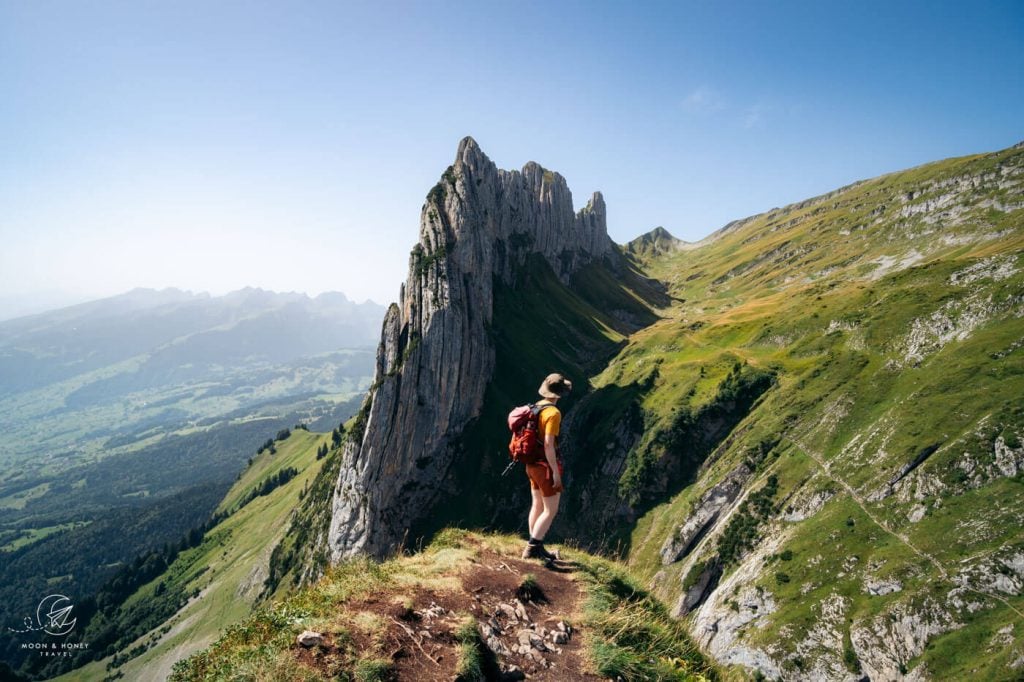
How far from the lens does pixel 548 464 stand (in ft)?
46.8

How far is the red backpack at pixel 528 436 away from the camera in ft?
46.8

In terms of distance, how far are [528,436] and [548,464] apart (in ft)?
3.53

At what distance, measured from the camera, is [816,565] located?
233 ft

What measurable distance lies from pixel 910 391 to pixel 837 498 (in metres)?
26.8

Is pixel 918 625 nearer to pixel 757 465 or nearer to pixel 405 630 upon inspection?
pixel 757 465

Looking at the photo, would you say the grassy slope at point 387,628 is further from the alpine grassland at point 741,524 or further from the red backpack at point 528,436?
the red backpack at point 528,436

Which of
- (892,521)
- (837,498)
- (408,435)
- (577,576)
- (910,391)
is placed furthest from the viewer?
(408,435)

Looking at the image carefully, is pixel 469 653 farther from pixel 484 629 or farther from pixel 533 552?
pixel 533 552

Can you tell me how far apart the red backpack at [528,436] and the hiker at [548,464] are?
0.37 feet

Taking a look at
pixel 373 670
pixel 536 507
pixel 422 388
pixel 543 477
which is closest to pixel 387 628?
pixel 373 670

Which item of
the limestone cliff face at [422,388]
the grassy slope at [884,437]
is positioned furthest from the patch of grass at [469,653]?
the limestone cliff face at [422,388]

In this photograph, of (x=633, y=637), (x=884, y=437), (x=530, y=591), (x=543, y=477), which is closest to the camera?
(x=633, y=637)

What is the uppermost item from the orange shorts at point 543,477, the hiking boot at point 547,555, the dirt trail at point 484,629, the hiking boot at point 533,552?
the orange shorts at point 543,477

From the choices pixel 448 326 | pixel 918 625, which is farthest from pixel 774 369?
pixel 448 326
